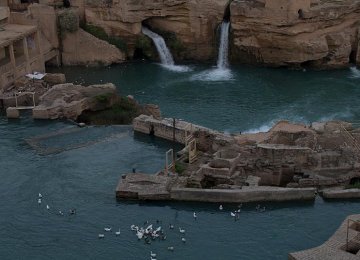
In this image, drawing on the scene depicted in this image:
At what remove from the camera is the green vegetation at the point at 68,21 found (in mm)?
54188

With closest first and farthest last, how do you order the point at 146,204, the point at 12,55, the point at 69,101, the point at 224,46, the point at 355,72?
the point at 146,204, the point at 69,101, the point at 12,55, the point at 355,72, the point at 224,46

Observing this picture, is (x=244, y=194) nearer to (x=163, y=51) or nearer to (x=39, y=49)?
(x=163, y=51)

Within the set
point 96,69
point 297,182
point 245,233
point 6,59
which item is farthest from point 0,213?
point 96,69

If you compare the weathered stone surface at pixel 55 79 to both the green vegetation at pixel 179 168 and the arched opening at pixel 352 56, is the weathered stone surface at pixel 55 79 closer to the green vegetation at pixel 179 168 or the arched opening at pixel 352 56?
the green vegetation at pixel 179 168

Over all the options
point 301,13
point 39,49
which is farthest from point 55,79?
point 301,13

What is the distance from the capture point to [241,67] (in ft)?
178

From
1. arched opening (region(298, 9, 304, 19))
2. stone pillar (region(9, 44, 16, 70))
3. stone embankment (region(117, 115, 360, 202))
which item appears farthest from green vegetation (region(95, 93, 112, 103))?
arched opening (region(298, 9, 304, 19))

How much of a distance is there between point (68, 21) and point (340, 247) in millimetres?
35905

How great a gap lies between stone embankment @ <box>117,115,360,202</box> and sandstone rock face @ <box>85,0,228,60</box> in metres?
21.5

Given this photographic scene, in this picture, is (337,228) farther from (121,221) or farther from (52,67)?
(52,67)

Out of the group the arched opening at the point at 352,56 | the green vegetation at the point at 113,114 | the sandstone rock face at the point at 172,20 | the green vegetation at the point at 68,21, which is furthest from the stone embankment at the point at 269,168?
the green vegetation at the point at 68,21

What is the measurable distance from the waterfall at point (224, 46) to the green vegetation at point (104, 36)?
8395mm

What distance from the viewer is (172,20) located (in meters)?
55.1

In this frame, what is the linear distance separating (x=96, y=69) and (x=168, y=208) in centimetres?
2674
